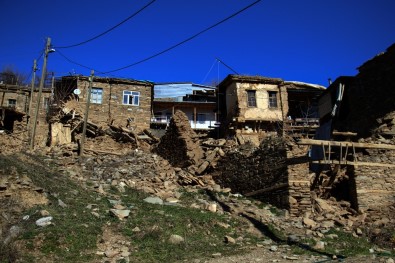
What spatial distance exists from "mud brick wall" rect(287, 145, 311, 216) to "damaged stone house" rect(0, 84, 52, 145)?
18.0 m

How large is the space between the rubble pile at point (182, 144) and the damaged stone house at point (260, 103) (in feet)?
31.7

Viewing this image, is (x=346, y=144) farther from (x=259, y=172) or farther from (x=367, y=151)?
(x=259, y=172)

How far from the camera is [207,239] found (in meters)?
8.98

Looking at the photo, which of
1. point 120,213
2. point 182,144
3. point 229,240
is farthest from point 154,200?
point 182,144

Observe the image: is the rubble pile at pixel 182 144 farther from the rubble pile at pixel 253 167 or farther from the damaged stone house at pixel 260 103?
→ the damaged stone house at pixel 260 103

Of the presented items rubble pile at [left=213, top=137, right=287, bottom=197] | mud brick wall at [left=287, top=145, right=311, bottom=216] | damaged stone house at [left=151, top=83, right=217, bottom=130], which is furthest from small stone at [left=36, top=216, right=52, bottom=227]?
damaged stone house at [left=151, top=83, right=217, bottom=130]

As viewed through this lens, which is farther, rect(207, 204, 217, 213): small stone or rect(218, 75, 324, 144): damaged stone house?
rect(218, 75, 324, 144): damaged stone house

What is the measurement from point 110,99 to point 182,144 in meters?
14.9

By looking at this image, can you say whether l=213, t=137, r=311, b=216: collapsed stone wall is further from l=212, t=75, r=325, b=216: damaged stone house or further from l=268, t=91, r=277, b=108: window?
l=268, t=91, r=277, b=108: window

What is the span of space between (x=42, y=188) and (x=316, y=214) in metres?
8.52

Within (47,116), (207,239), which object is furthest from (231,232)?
(47,116)

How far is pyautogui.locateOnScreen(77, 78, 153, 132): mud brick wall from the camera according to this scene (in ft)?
97.3

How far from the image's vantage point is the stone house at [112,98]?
29594 mm

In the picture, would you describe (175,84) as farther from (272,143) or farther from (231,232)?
(231,232)
